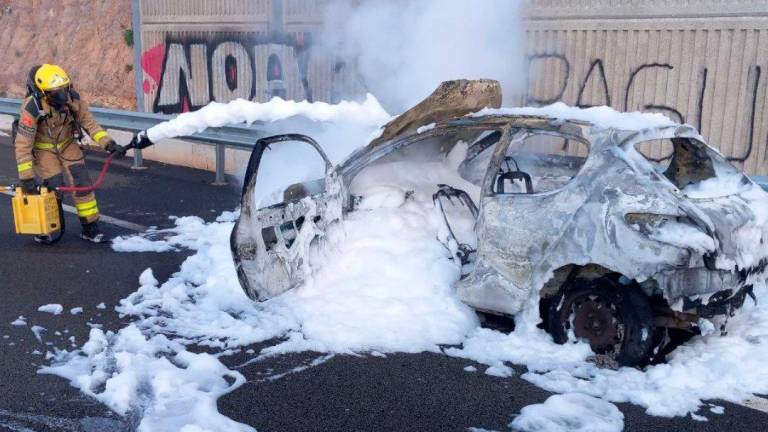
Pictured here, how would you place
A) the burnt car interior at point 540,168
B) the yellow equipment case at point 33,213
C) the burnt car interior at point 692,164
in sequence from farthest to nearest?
the yellow equipment case at point 33,213
the burnt car interior at point 540,168
the burnt car interior at point 692,164

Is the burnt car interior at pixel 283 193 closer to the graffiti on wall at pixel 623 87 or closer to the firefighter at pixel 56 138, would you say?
the firefighter at pixel 56 138

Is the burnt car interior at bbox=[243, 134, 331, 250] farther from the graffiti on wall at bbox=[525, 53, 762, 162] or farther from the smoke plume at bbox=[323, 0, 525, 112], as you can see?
the graffiti on wall at bbox=[525, 53, 762, 162]

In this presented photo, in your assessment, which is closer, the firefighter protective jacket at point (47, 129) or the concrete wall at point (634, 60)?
the firefighter protective jacket at point (47, 129)

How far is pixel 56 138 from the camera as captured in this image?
26.1 feet

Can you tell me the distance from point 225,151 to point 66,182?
4348mm

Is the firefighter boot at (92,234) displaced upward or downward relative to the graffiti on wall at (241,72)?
downward

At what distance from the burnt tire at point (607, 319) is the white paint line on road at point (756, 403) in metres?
0.58

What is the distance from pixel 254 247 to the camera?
5348 mm

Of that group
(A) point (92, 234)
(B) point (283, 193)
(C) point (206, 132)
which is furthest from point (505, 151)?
(C) point (206, 132)

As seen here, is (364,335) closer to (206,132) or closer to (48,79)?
(48,79)

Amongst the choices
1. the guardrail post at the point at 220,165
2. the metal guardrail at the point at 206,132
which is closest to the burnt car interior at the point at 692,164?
the metal guardrail at the point at 206,132

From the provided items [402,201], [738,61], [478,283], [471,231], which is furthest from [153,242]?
[738,61]

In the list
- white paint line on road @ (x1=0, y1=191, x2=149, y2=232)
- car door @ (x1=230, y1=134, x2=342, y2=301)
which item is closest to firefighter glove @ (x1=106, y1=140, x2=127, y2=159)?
white paint line on road @ (x1=0, y1=191, x2=149, y2=232)

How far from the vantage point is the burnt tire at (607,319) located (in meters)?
4.74
